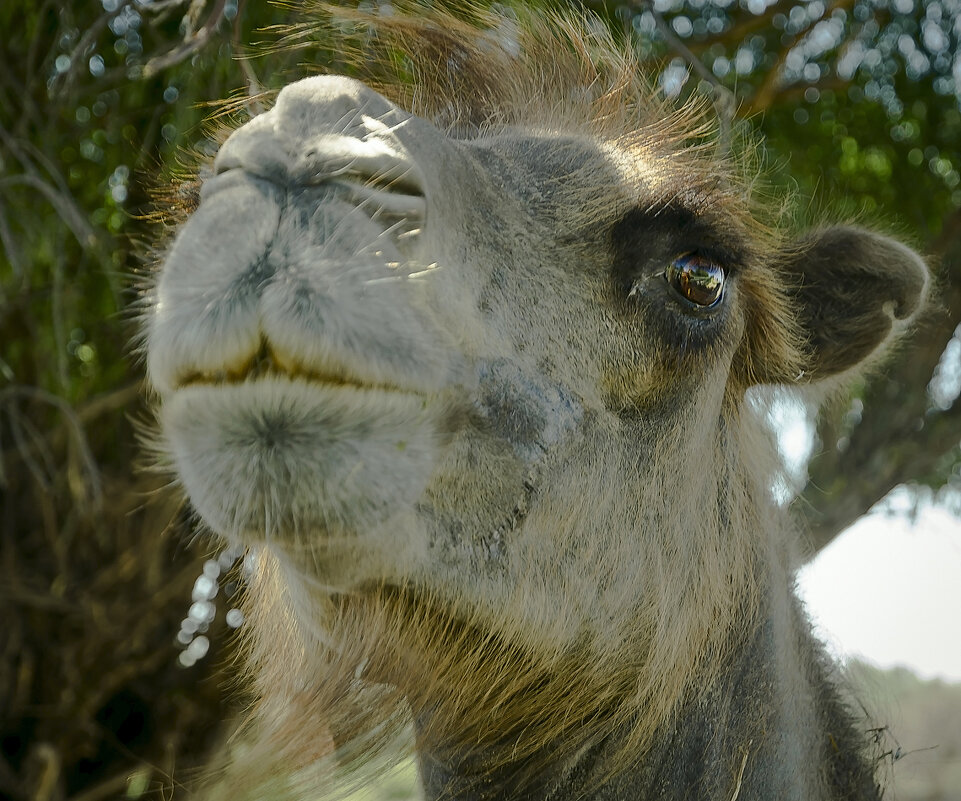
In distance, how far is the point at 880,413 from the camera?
695 centimetres

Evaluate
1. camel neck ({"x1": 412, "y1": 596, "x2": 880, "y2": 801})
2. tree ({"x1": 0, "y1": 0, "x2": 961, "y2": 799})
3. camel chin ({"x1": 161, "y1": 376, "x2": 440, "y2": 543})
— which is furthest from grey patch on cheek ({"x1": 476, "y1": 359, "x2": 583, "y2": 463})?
tree ({"x1": 0, "y1": 0, "x2": 961, "y2": 799})

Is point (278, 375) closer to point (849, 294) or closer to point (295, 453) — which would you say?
point (295, 453)

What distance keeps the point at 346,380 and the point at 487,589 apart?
1.94 ft

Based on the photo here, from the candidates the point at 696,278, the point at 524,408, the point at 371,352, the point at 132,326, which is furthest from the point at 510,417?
the point at 132,326

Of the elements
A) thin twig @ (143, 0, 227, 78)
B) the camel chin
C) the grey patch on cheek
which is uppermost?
thin twig @ (143, 0, 227, 78)

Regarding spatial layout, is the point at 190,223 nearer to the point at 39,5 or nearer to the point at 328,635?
the point at 328,635

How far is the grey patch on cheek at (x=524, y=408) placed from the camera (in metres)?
1.81

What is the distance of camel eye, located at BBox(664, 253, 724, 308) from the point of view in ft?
7.21

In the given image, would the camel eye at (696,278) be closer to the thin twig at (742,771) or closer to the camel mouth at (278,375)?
the camel mouth at (278,375)

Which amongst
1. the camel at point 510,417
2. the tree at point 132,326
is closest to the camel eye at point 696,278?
the camel at point 510,417

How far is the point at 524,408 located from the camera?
6.19 ft

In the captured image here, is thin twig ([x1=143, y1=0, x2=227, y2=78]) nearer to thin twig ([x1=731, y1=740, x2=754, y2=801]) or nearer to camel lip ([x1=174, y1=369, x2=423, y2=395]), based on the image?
camel lip ([x1=174, y1=369, x2=423, y2=395])

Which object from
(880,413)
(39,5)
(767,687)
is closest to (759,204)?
(767,687)

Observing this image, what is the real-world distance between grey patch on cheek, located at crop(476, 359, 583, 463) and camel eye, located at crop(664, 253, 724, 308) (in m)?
0.41
